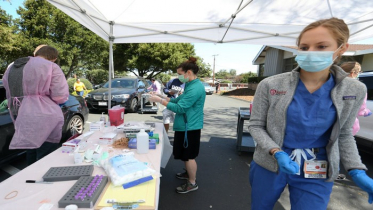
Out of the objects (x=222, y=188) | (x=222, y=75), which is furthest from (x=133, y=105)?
(x=222, y=75)

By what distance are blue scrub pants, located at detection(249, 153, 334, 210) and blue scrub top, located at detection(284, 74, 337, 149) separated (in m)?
0.22

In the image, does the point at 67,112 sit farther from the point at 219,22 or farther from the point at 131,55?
the point at 131,55

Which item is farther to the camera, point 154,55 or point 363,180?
point 154,55

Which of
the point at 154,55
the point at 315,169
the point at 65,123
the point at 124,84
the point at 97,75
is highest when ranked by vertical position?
the point at 154,55

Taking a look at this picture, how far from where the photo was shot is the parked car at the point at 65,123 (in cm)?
269

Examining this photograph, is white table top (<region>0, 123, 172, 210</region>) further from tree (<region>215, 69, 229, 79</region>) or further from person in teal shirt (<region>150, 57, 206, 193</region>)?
tree (<region>215, 69, 229, 79</region>)

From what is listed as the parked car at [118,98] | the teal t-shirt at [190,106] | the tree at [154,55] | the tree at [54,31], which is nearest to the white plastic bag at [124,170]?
the teal t-shirt at [190,106]

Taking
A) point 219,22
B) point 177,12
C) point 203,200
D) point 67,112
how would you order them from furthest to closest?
1. point 67,112
2. point 219,22
3. point 177,12
4. point 203,200

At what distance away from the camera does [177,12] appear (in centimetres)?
325

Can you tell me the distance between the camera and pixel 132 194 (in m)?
1.20

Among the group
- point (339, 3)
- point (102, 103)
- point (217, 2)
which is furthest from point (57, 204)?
point (102, 103)

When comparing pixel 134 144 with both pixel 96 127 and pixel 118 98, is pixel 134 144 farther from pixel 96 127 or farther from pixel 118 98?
pixel 118 98

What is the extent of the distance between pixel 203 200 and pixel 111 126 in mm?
1657

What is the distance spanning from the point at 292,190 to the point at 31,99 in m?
2.52
